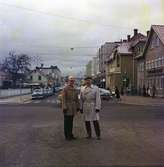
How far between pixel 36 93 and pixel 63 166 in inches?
2419

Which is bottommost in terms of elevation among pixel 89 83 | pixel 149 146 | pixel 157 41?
pixel 149 146

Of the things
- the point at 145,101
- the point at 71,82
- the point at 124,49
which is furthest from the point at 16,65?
the point at 71,82

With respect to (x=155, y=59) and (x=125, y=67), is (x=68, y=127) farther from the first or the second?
(x=125, y=67)

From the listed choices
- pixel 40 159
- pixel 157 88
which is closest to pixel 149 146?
pixel 40 159

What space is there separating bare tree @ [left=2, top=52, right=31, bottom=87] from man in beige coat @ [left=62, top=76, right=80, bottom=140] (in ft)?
380

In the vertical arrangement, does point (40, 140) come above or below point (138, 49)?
below

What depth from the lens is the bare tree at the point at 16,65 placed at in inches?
5108

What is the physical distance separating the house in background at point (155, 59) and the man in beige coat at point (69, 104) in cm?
5050

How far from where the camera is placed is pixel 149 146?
42.3 ft

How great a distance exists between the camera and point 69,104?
14523 mm

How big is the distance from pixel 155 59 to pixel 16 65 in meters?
65.1

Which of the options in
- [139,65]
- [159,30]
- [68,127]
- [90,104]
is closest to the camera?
[90,104]

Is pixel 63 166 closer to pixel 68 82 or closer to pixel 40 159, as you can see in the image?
pixel 40 159

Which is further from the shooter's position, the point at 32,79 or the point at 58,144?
the point at 32,79
